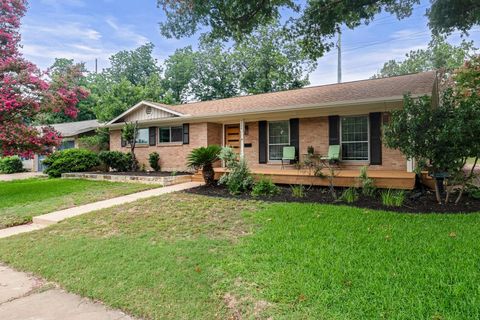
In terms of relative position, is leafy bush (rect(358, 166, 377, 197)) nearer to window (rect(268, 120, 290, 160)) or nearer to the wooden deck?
the wooden deck

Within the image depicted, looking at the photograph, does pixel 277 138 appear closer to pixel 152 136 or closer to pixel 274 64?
pixel 152 136

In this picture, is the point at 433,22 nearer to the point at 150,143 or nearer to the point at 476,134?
the point at 476,134

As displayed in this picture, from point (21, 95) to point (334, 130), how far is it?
1061 centimetres

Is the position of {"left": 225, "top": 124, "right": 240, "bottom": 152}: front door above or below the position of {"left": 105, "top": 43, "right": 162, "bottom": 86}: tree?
below

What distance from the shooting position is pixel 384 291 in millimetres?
2785

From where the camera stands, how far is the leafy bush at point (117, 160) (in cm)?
1431

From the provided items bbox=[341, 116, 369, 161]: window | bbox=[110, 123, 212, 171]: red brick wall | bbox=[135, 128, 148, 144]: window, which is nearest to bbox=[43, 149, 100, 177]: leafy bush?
bbox=[110, 123, 212, 171]: red brick wall

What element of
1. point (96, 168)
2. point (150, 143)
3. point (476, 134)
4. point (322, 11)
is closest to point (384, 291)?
point (476, 134)

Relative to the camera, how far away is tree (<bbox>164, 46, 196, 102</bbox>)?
100 feet

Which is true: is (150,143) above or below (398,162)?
above

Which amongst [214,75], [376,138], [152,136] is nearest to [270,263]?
[376,138]

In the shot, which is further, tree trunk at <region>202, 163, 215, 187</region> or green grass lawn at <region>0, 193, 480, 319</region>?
tree trunk at <region>202, 163, 215, 187</region>

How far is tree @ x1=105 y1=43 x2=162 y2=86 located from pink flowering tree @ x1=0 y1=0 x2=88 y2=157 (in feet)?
74.6

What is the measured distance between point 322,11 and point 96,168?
12.9 meters
